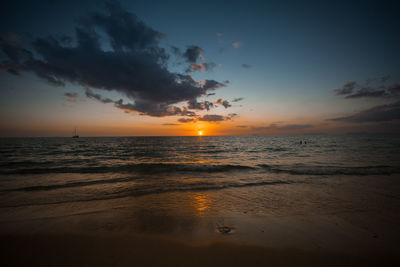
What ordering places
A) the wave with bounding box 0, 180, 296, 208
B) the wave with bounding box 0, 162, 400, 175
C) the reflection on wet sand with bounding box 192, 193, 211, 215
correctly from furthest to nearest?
the wave with bounding box 0, 162, 400, 175
the wave with bounding box 0, 180, 296, 208
the reflection on wet sand with bounding box 192, 193, 211, 215

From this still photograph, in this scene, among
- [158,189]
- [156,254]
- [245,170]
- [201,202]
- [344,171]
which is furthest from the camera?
[245,170]

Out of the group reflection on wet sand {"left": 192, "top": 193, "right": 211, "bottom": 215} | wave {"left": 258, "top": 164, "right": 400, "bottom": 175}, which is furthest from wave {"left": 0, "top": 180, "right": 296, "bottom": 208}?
wave {"left": 258, "top": 164, "right": 400, "bottom": 175}

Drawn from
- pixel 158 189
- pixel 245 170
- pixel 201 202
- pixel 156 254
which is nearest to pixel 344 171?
pixel 245 170

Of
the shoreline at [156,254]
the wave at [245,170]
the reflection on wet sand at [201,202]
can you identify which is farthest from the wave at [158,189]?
the wave at [245,170]

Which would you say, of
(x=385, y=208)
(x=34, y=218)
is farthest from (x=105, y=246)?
(x=385, y=208)

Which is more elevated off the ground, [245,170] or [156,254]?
[156,254]

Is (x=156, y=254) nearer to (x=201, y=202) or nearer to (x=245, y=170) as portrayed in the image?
(x=201, y=202)

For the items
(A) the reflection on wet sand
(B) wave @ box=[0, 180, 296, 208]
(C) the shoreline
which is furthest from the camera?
(B) wave @ box=[0, 180, 296, 208]

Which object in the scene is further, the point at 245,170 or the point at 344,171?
the point at 245,170

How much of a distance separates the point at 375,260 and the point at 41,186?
16.0 metres

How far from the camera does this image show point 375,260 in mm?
3861

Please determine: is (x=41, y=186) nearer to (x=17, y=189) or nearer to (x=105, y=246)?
(x=17, y=189)

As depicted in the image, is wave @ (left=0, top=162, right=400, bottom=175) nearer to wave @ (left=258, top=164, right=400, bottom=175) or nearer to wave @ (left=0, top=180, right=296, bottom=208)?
wave @ (left=258, top=164, right=400, bottom=175)

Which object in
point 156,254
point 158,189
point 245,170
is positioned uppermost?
point 156,254
